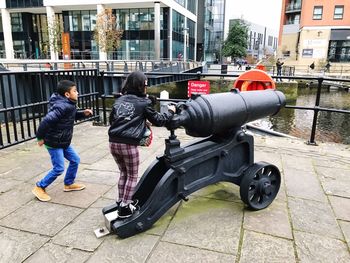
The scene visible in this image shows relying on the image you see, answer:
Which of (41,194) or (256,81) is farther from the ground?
(256,81)

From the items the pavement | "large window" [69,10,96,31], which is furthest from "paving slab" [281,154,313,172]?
"large window" [69,10,96,31]

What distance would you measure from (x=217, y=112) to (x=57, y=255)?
1.76 metres

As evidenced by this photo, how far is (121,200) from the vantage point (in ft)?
9.58

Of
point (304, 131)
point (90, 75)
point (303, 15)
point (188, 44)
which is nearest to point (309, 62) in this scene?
point (303, 15)

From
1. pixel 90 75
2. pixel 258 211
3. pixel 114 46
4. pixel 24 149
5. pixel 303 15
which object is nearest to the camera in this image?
pixel 258 211

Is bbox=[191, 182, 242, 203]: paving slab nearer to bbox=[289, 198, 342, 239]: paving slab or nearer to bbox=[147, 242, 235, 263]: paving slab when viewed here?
bbox=[289, 198, 342, 239]: paving slab

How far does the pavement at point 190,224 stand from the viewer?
258 cm

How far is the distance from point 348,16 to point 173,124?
5372cm

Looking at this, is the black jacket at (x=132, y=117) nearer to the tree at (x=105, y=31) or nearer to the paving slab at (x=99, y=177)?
the paving slab at (x=99, y=177)

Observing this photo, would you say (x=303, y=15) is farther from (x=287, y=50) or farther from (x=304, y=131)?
(x=304, y=131)

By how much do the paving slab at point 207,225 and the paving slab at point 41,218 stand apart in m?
1.00

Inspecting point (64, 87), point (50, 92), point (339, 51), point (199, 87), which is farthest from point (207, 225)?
point (339, 51)

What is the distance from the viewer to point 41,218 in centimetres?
312

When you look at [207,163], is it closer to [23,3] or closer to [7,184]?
[7,184]
